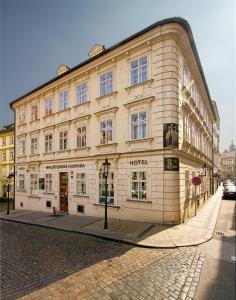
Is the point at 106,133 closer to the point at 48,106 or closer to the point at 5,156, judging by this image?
the point at 48,106

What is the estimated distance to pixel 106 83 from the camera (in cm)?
1424

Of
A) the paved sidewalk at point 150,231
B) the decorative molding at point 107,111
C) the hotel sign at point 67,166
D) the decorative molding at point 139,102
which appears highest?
the decorative molding at point 139,102

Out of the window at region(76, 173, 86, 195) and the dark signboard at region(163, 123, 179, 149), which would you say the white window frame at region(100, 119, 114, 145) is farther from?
the dark signboard at region(163, 123, 179, 149)

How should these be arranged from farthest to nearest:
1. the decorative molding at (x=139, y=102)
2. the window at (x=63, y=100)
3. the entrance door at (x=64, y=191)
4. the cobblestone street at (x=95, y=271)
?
the window at (x=63, y=100)
the entrance door at (x=64, y=191)
the decorative molding at (x=139, y=102)
the cobblestone street at (x=95, y=271)

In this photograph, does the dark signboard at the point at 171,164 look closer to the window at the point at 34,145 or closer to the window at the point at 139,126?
the window at the point at 139,126

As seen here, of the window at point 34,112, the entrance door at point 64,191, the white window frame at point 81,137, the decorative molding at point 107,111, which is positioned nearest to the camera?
the decorative molding at point 107,111

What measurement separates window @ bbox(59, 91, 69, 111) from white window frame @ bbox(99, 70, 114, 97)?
12.5 feet

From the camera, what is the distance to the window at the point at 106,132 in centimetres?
1373

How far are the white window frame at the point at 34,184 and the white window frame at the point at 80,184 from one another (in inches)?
225

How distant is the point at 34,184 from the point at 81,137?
7.95m

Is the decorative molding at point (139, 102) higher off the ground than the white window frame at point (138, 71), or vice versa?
the white window frame at point (138, 71)

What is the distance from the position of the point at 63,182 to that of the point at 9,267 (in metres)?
10.6

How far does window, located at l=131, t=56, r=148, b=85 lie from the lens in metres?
12.3

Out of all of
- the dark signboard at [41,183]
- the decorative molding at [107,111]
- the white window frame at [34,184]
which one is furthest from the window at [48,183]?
the decorative molding at [107,111]
